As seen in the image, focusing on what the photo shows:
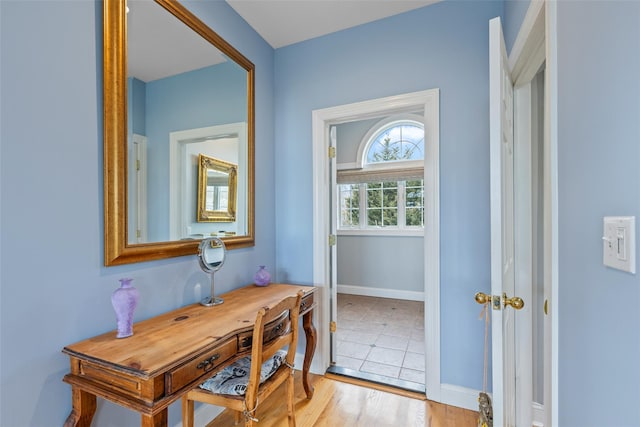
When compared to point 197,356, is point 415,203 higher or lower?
higher

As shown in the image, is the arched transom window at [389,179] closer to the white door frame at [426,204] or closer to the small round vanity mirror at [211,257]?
the white door frame at [426,204]

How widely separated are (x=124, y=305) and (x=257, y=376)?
0.61 meters

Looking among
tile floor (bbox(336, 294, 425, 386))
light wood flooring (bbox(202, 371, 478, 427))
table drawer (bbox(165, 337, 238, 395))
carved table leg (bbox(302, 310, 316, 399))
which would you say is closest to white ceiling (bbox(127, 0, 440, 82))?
table drawer (bbox(165, 337, 238, 395))

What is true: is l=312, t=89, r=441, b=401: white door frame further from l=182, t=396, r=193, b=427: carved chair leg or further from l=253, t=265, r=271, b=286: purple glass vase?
l=182, t=396, r=193, b=427: carved chair leg

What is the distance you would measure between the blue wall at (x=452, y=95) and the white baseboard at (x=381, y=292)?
2.18 m

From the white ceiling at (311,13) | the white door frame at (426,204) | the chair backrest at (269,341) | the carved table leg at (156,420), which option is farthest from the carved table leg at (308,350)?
the white ceiling at (311,13)

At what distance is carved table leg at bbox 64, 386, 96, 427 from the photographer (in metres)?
1.03

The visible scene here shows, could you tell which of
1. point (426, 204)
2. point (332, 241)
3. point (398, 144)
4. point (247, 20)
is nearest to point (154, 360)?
point (332, 241)

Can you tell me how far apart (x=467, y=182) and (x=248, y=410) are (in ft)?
5.75

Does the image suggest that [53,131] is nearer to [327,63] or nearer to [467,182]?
[327,63]

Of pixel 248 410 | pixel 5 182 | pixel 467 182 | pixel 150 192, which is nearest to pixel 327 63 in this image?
pixel 467 182

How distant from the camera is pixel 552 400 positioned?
2.94 feet

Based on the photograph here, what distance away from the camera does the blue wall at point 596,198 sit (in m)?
0.54

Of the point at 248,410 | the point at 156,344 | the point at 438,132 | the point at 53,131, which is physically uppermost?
the point at 438,132
